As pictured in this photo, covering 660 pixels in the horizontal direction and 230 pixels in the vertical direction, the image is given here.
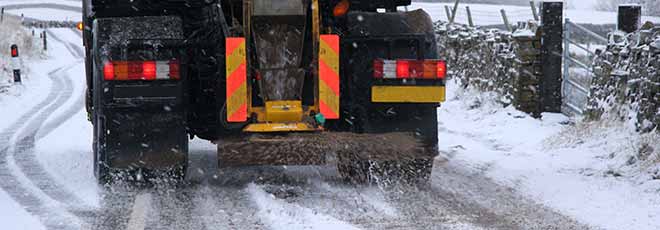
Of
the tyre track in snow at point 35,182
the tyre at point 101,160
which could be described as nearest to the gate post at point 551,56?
the tyre track in snow at point 35,182

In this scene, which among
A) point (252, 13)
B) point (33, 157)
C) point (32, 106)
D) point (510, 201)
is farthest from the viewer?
point (32, 106)

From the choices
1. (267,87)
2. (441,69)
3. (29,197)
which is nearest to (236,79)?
(267,87)

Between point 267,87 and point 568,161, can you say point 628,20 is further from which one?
point 267,87

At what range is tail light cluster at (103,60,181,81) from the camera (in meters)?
8.05

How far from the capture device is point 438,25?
22766 millimetres

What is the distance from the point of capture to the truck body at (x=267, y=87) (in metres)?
8.08

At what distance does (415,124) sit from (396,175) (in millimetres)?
474

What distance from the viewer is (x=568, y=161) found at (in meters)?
10.0

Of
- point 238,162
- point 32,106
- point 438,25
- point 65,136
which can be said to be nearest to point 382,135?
point 238,162


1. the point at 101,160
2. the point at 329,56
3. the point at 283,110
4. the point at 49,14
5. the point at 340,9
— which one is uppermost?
the point at 340,9

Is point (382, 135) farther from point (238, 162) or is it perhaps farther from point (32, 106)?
point (32, 106)

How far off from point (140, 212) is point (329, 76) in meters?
1.86

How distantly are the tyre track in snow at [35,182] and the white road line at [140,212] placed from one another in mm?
323

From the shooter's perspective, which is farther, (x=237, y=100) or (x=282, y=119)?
(x=282, y=119)
